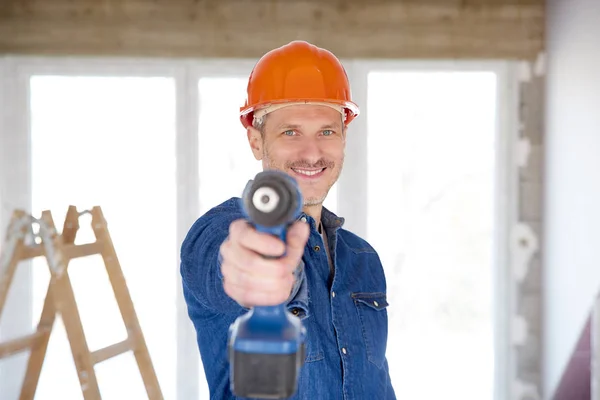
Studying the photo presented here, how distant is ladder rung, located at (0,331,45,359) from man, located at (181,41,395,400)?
3.57ft

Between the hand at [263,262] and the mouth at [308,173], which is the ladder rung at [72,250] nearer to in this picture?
the mouth at [308,173]

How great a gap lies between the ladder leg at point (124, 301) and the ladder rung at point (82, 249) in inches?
1.1

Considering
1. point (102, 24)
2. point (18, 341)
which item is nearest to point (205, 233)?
point (18, 341)

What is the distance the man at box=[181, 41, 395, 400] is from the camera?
1.02m

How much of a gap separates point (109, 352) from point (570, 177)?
2.54 m

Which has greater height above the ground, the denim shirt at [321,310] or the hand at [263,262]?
the hand at [263,262]

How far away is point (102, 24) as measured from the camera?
10.3 ft

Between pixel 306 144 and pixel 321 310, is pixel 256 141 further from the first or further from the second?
pixel 321 310

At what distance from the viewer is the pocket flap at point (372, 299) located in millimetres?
1228

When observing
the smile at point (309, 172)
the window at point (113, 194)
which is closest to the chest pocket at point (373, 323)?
the smile at point (309, 172)

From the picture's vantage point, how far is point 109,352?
210cm

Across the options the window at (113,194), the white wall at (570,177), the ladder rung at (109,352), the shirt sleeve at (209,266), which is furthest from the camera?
the window at (113,194)

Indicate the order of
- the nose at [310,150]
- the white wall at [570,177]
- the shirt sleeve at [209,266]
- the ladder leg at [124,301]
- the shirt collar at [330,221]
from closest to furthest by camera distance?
the shirt sleeve at [209,266] → the nose at [310,150] → the shirt collar at [330,221] → the ladder leg at [124,301] → the white wall at [570,177]

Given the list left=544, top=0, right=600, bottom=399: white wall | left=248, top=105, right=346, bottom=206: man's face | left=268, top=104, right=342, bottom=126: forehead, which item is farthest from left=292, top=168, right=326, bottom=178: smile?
left=544, top=0, right=600, bottom=399: white wall
